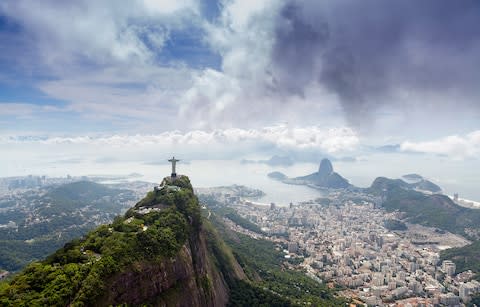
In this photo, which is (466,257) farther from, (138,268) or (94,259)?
(94,259)

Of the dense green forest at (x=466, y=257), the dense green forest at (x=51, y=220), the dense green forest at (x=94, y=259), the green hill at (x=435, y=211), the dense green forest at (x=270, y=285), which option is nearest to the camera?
the dense green forest at (x=94, y=259)

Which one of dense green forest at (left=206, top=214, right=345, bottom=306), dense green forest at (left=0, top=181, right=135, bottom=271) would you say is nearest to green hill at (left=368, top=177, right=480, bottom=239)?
dense green forest at (left=206, top=214, right=345, bottom=306)

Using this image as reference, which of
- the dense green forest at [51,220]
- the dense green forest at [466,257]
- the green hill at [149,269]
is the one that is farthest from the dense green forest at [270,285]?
the dense green forest at [51,220]

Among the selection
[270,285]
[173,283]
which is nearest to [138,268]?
[173,283]

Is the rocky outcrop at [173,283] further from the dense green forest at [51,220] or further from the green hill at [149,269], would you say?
the dense green forest at [51,220]

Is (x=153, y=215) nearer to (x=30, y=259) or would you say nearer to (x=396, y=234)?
(x=30, y=259)

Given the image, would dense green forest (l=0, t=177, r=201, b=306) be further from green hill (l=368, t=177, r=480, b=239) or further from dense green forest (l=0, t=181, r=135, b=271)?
green hill (l=368, t=177, r=480, b=239)

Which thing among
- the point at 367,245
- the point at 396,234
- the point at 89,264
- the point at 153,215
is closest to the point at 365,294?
the point at 367,245

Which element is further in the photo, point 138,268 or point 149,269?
point 149,269

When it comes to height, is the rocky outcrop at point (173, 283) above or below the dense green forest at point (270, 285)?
above
